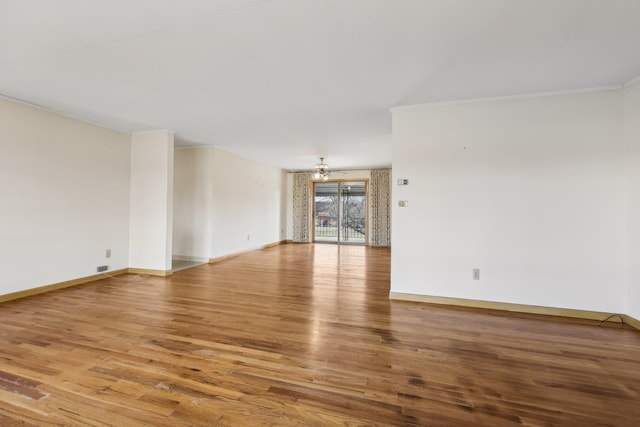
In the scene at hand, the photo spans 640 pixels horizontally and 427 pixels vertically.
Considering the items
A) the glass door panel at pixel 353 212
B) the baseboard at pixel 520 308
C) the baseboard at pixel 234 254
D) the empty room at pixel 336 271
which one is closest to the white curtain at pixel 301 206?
the baseboard at pixel 234 254

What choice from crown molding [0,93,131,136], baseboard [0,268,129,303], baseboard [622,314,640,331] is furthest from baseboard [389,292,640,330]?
crown molding [0,93,131,136]

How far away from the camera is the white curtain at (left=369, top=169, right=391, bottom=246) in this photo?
845 cm

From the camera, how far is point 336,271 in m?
5.08

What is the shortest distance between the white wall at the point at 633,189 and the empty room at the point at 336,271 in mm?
20

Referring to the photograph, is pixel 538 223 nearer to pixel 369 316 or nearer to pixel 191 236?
pixel 369 316

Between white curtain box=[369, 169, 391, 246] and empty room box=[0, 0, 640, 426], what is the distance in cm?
392

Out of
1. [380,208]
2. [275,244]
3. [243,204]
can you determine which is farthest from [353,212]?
[243,204]

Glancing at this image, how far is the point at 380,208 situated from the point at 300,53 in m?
6.68

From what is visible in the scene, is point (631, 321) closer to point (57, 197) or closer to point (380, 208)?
point (380, 208)

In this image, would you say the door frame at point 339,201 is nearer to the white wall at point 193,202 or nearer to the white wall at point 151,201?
the white wall at point 193,202

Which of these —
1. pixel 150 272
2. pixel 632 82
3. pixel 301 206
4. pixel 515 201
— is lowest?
pixel 150 272

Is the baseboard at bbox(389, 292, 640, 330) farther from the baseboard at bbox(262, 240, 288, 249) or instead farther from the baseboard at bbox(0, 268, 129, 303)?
the baseboard at bbox(262, 240, 288, 249)

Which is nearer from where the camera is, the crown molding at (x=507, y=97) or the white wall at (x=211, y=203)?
the crown molding at (x=507, y=97)

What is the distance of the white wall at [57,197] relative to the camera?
3.29 m
